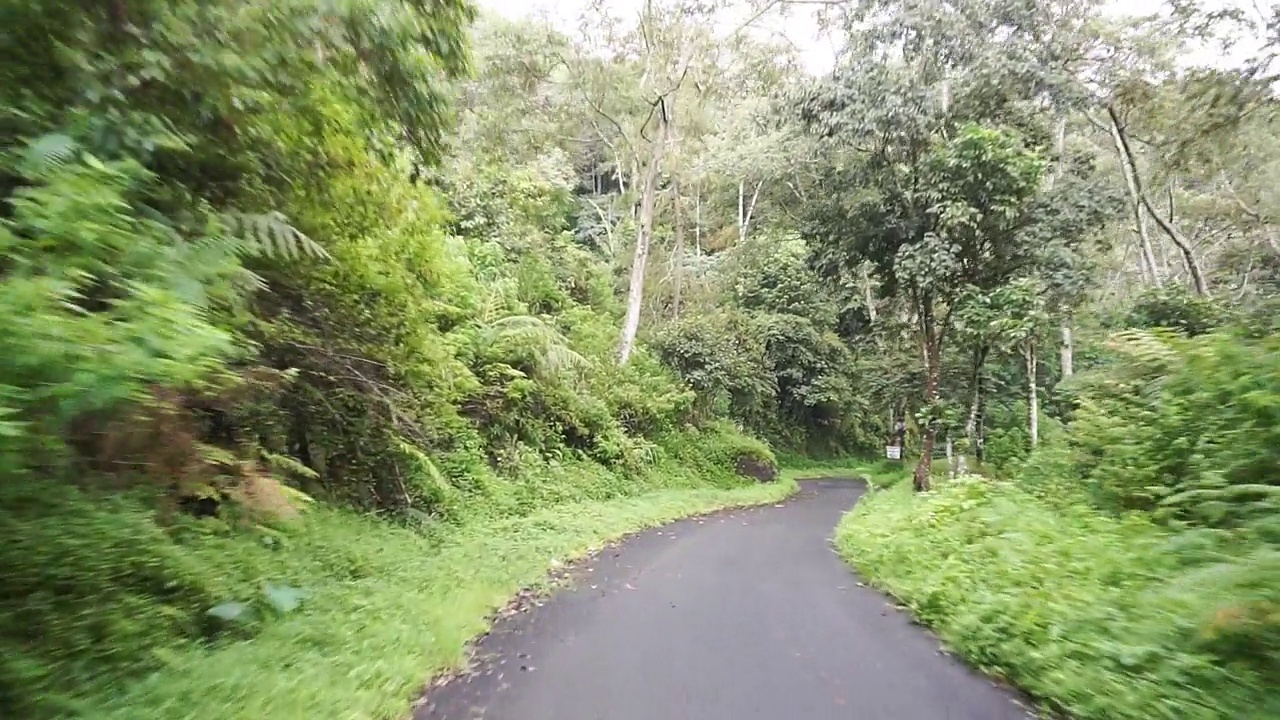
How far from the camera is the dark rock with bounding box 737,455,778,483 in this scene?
26.9 metres

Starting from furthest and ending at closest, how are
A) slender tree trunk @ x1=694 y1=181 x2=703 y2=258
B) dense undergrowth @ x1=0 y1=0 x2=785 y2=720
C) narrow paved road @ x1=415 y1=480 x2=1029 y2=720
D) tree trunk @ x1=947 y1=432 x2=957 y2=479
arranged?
slender tree trunk @ x1=694 y1=181 x2=703 y2=258
tree trunk @ x1=947 y1=432 x2=957 y2=479
narrow paved road @ x1=415 y1=480 x2=1029 y2=720
dense undergrowth @ x1=0 y1=0 x2=785 y2=720

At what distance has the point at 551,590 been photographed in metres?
9.81

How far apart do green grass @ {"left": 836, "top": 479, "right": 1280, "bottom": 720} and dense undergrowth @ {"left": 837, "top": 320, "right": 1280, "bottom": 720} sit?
1 cm

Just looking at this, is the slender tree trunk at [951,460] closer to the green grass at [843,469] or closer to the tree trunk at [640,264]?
the green grass at [843,469]

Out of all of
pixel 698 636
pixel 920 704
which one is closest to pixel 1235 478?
pixel 920 704

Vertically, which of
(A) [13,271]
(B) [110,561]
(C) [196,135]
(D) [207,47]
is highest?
Result: (D) [207,47]

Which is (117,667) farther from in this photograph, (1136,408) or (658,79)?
(658,79)

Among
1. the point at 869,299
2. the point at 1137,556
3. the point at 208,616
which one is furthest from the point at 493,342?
the point at 869,299

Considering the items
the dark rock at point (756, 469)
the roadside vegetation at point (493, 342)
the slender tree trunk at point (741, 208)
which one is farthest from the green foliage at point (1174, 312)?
the slender tree trunk at point (741, 208)

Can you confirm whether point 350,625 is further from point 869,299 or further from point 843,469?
point 843,469

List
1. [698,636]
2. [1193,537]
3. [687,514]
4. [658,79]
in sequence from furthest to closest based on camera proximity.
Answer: [658,79]
[687,514]
[698,636]
[1193,537]

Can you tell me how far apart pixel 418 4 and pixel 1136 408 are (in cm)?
865

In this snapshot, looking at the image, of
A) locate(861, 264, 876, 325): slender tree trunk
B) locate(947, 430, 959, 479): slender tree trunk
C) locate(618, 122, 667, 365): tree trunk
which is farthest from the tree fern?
locate(861, 264, 876, 325): slender tree trunk

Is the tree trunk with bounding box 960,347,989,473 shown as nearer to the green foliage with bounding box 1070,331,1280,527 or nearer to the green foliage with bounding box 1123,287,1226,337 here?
the green foliage with bounding box 1123,287,1226,337
